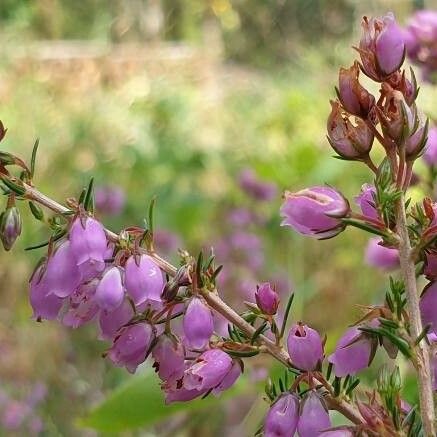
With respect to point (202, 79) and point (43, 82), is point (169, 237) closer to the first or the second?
point (43, 82)

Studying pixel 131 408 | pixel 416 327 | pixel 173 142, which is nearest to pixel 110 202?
pixel 131 408

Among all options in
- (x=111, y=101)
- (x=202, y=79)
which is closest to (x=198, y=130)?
(x=111, y=101)

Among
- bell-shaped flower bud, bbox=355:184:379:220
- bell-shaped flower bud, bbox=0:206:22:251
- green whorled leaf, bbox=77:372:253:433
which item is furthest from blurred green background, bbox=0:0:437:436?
bell-shaped flower bud, bbox=0:206:22:251

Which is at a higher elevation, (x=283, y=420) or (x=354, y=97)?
(x=354, y=97)

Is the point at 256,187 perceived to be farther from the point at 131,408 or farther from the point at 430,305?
the point at 430,305

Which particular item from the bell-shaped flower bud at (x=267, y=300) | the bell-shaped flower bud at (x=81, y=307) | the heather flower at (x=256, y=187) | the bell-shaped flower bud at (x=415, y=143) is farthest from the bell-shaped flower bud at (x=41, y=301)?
the heather flower at (x=256, y=187)

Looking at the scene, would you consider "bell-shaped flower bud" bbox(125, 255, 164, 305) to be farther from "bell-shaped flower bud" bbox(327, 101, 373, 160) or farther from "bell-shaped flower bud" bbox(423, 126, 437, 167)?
"bell-shaped flower bud" bbox(423, 126, 437, 167)
